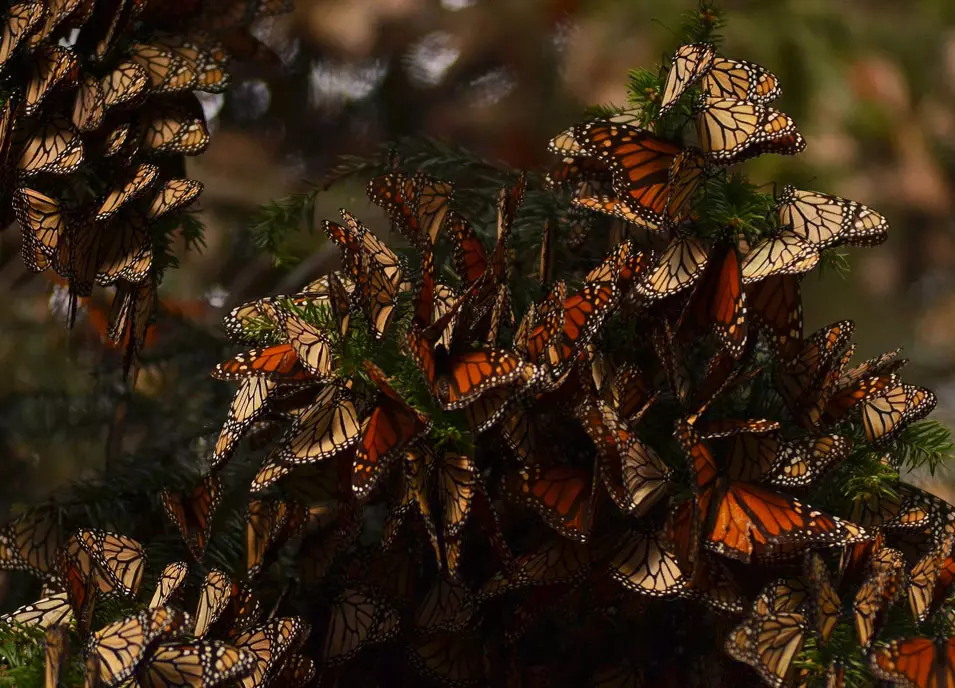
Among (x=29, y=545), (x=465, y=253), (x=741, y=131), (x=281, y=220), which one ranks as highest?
(x=741, y=131)

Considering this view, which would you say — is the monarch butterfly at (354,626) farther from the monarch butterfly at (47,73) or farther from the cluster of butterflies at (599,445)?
the monarch butterfly at (47,73)

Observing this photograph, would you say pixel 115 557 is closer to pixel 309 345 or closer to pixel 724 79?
pixel 309 345

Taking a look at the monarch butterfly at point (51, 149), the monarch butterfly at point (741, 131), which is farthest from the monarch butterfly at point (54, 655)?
the monarch butterfly at point (741, 131)

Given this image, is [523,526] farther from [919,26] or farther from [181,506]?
[919,26]

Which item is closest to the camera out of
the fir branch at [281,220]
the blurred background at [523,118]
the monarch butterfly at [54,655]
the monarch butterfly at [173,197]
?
the monarch butterfly at [54,655]

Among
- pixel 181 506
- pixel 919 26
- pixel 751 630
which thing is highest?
pixel 919 26

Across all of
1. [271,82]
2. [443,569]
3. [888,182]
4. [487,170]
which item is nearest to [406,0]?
[271,82]

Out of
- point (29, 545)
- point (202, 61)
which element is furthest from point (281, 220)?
point (29, 545)
